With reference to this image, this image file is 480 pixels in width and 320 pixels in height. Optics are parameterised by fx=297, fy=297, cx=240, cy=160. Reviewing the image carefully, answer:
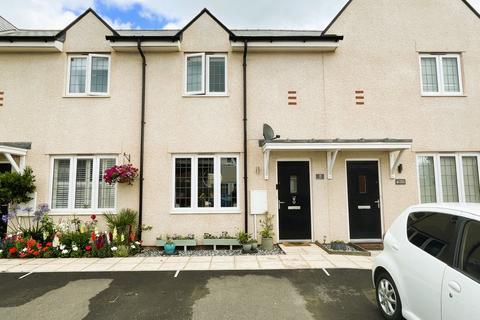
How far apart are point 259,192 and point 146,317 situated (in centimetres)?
491

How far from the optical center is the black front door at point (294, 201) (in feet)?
28.4

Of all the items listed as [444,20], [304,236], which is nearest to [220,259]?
[304,236]

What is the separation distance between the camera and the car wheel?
371cm

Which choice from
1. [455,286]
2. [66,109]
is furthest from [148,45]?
[455,286]

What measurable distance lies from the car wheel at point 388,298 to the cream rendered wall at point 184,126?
4.79 m

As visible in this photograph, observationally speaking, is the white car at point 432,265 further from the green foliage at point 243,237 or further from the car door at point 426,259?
the green foliage at point 243,237

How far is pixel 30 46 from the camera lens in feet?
28.4

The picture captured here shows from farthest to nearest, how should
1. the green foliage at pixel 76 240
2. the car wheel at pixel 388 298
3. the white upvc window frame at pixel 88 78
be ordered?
1. the white upvc window frame at pixel 88 78
2. the green foliage at pixel 76 240
3. the car wheel at pixel 388 298

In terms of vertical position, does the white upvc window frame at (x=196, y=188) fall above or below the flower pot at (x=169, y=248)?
above

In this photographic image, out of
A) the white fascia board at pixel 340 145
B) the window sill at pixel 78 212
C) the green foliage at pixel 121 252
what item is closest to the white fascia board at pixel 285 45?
the white fascia board at pixel 340 145

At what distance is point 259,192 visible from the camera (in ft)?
28.1

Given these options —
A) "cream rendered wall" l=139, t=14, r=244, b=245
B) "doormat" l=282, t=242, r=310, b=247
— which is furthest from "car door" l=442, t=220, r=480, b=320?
"cream rendered wall" l=139, t=14, r=244, b=245

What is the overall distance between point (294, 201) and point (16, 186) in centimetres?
758

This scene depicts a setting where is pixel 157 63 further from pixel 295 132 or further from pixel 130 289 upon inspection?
pixel 130 289
